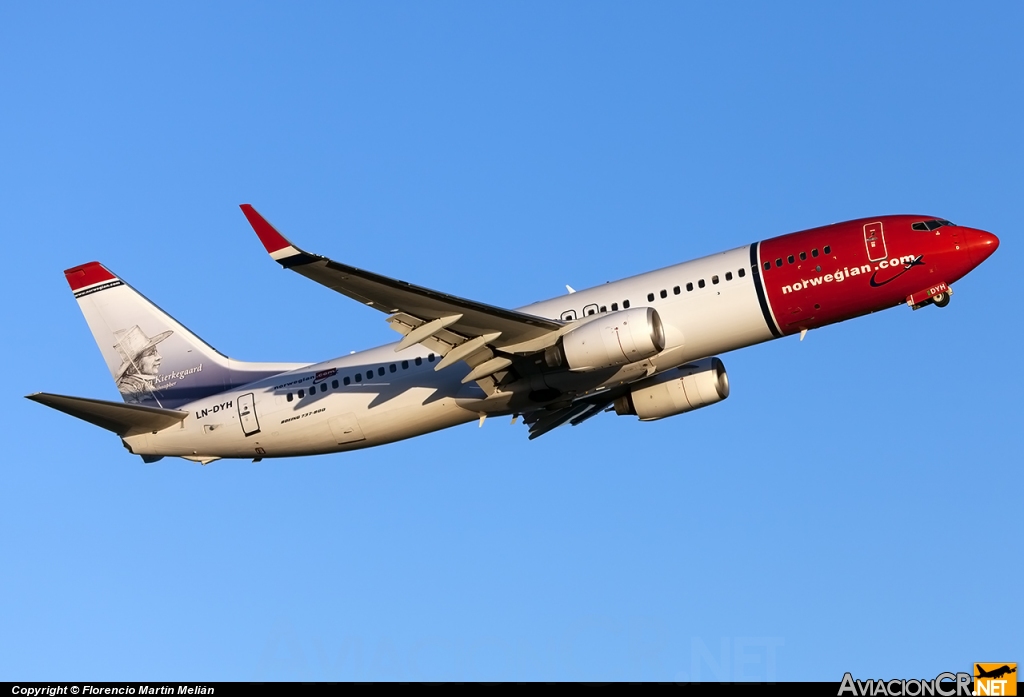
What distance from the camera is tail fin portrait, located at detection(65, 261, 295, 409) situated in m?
46.7

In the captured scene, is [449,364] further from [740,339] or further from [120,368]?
[120,368]

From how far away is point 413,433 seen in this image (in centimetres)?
4291

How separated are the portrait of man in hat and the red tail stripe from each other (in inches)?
90.3

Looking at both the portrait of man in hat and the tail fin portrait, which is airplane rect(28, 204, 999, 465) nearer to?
the tail fin portrait

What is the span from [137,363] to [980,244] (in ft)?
97.7

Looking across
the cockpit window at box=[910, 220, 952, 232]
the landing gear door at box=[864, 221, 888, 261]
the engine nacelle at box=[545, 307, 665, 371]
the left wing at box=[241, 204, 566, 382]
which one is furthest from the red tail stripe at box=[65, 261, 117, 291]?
the cockpit window at box=[910, 220, 952, 232]

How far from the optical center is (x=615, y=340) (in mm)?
37719

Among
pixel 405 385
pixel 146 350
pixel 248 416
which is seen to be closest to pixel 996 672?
pixel 405 385

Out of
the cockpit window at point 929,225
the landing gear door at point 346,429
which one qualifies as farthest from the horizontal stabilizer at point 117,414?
the cockpit window at point 929,225

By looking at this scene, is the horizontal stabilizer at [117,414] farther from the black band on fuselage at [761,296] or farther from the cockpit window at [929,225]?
the cockpit window at [929,225]

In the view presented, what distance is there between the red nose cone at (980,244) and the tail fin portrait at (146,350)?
Answer: 2354 centimetres

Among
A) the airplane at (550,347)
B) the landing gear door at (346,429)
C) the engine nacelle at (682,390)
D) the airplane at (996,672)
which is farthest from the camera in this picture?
the engine nacelle at (682,390)

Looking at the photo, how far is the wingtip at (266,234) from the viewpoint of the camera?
3438 cm

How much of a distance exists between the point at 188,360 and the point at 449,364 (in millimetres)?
13214
